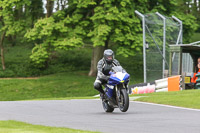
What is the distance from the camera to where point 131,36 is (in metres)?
33.0

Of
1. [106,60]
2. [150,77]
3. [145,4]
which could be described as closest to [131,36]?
[145,4]

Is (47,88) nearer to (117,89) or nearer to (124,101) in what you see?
(117,89)

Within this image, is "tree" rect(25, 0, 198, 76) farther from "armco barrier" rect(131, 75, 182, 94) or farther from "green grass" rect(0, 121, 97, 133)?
"green grass" rect(0, 121, 97, 133)

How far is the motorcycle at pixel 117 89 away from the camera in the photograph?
40.1 ft

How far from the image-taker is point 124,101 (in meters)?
12.2

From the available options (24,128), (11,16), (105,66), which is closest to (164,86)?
(105,66)

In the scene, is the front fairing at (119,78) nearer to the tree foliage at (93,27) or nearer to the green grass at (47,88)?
the green grass at (47,88)

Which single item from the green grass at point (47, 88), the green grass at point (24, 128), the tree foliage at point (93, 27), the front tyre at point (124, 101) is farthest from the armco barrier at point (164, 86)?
the green grass at point (24, 128)

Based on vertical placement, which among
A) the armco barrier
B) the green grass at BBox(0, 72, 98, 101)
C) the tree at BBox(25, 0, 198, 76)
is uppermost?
the tree at BBox(25, 0, 198, 76)

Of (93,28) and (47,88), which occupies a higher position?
(93,28)

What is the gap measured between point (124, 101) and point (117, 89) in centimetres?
48

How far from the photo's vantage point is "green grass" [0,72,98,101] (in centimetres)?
3138

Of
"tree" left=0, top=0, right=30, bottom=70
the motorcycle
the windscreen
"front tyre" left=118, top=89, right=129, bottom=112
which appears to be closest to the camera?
"front tyre" left=118, top=89, right=129, bottom=112

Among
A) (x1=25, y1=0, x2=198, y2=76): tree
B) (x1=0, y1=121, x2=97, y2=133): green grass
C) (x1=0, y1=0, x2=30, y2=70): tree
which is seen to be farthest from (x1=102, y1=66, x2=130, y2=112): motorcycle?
(x1=0, y1=0, x2=30, y2=70): tree
